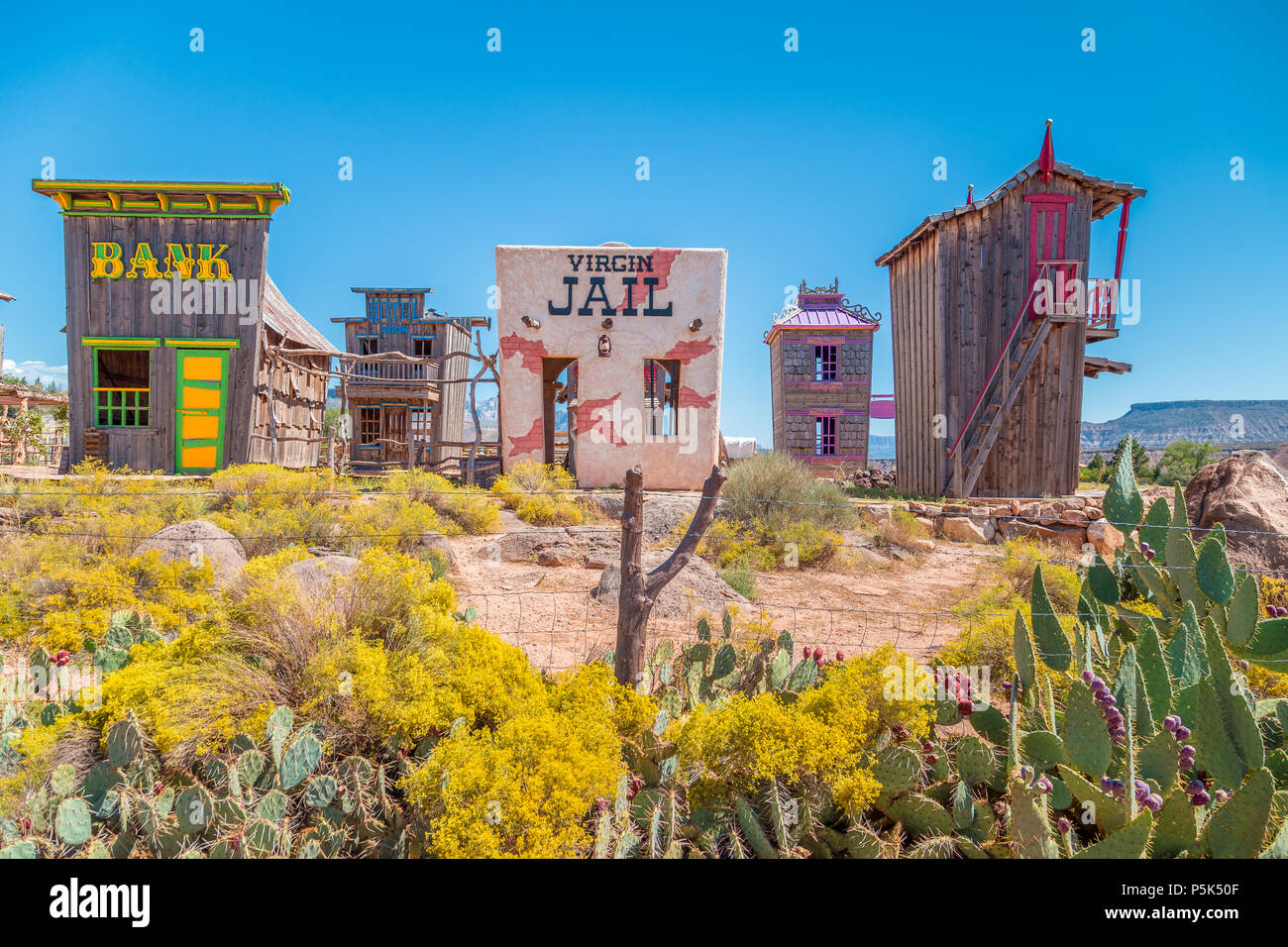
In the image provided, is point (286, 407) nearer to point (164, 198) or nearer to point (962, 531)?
point (164, 198)

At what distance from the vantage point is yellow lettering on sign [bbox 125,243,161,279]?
12992 mm

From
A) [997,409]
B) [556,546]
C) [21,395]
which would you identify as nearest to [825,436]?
[997,409]

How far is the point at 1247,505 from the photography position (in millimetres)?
7117

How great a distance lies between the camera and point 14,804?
2.79 m

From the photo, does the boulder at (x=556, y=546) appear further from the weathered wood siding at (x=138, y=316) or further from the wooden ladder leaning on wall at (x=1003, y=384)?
the weathered wood siding at (x=138, y=316)

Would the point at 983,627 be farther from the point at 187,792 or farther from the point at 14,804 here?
the point at 14,804

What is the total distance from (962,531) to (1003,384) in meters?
3.62

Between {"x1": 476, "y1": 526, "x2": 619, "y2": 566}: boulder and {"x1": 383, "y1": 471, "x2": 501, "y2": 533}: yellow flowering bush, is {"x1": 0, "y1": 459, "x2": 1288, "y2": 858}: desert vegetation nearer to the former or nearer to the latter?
{"x1": 476, "y1": 526, "x2": 619, "y2": 566}: boulder

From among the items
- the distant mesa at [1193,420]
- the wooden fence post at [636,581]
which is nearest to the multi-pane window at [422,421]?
the wooden fence post at [636,581]

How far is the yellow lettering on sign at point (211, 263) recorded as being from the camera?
43.0ft

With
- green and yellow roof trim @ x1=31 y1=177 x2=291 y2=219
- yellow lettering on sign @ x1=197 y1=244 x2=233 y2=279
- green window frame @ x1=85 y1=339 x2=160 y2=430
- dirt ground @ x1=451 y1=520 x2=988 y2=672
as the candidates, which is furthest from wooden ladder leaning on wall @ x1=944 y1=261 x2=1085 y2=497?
green window frame @ x1=85 y1=339 x2=160 y2=430

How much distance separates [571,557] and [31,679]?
554cm

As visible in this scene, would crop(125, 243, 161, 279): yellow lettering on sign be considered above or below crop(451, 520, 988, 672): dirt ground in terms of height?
above

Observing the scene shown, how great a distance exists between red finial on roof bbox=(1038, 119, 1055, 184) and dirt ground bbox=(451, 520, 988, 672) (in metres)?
8.27
